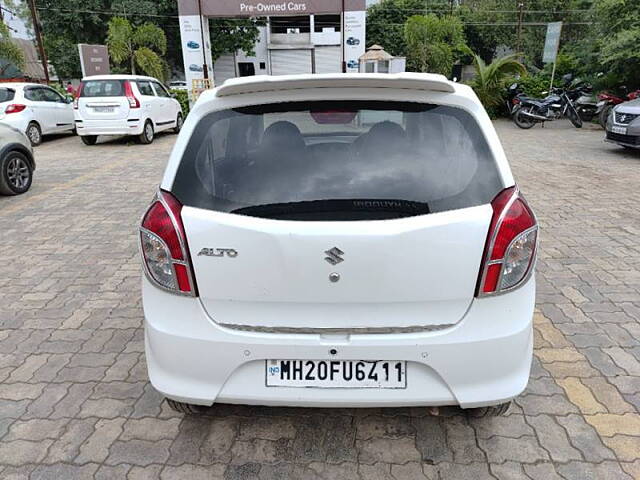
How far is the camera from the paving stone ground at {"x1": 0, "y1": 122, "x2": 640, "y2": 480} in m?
2.27

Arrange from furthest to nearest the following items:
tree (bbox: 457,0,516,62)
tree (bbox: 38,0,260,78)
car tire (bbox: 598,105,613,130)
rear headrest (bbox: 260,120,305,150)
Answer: tree (bbox: 457,0,516,62) < tree (bbox: 38,0,260,78) < car tire (bbox: 598,105,613,130) < rear headrest (bbox: 260,120,305,150)

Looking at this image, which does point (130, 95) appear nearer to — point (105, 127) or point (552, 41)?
point (105, 127)

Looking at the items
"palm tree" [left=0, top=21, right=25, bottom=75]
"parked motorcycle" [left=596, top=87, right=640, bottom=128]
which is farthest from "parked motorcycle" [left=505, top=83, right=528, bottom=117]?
"palm tree" [left=0, top=21, right=25, bottom=75]

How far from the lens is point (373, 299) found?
1962 mm

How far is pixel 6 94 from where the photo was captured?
1221 cm

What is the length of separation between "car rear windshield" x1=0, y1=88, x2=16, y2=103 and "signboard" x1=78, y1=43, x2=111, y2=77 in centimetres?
590

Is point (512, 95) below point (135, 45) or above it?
below

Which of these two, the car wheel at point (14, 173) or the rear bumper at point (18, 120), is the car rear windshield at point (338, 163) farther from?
the rear bumper at point (18, 120)

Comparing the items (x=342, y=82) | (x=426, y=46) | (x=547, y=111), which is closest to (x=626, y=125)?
(x=547, y=111)

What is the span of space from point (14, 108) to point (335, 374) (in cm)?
1314

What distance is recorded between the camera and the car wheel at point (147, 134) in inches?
512

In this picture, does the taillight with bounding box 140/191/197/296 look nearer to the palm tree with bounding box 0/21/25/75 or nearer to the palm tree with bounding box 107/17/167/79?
the palm tree with bounding box 0/21/25/75

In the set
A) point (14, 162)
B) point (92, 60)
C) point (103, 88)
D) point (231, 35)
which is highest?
point (231, 35)

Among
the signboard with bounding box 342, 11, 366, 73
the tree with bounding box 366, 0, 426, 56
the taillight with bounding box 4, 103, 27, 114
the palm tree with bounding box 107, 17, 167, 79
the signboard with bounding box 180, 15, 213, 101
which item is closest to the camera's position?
the taillight with bounding box 4, 103, 27, 114
